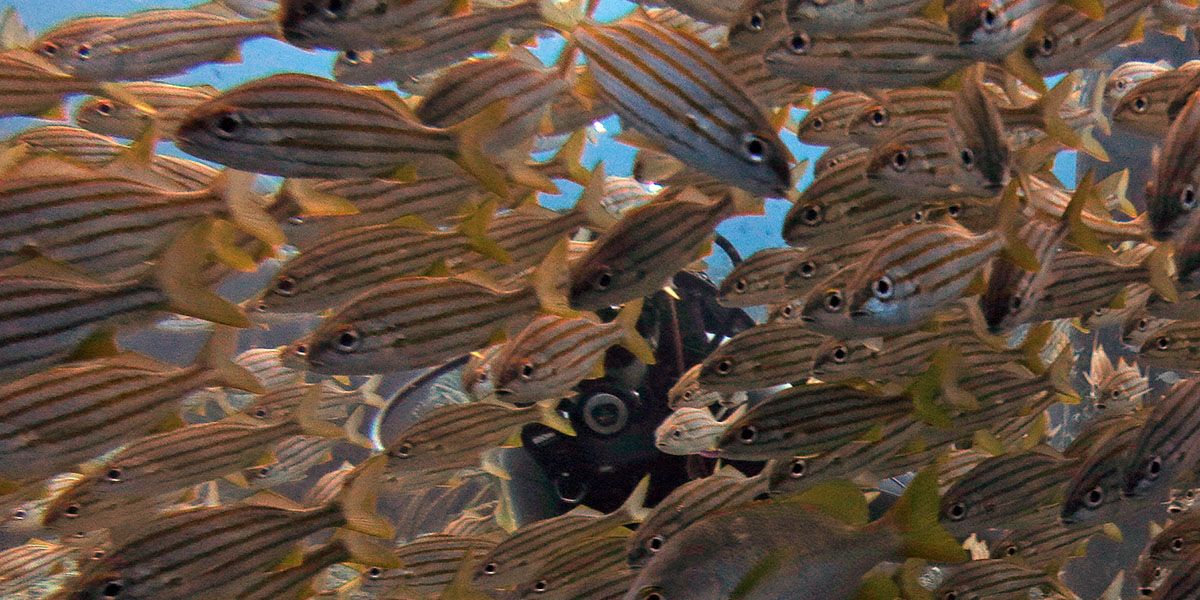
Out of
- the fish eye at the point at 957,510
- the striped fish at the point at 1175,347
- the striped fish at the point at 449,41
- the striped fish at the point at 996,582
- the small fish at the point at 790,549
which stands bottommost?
the striped fish at the point at 996,582

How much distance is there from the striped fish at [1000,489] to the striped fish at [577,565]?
50.2 inches

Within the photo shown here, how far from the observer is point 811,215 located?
3.27 m

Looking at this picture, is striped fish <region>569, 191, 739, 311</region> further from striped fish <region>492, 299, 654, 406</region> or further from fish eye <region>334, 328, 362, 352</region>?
fish eye <region>334, 328, 362, 352</region>

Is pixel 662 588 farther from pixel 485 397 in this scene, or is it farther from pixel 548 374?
pixel 485 397

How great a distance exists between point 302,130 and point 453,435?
1739 mm

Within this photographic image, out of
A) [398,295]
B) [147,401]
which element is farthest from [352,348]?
[147,401]

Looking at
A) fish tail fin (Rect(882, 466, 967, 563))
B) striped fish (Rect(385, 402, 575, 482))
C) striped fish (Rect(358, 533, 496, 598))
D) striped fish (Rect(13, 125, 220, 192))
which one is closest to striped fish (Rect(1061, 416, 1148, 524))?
fish tail fin (Rect(882, 466, 967, 563))

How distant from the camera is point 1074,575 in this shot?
8.66 meters

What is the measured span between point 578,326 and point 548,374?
231 mm

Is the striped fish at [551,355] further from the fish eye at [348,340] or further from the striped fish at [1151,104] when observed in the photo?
the striped fish at [1151,104]

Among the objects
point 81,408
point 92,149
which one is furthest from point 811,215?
point 92,149

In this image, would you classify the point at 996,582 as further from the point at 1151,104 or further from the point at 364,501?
the point at 364,501

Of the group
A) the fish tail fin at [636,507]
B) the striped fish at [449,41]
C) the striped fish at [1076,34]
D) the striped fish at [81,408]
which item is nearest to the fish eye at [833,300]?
the striped fish at [1076,34]

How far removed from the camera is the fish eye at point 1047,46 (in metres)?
2.84
